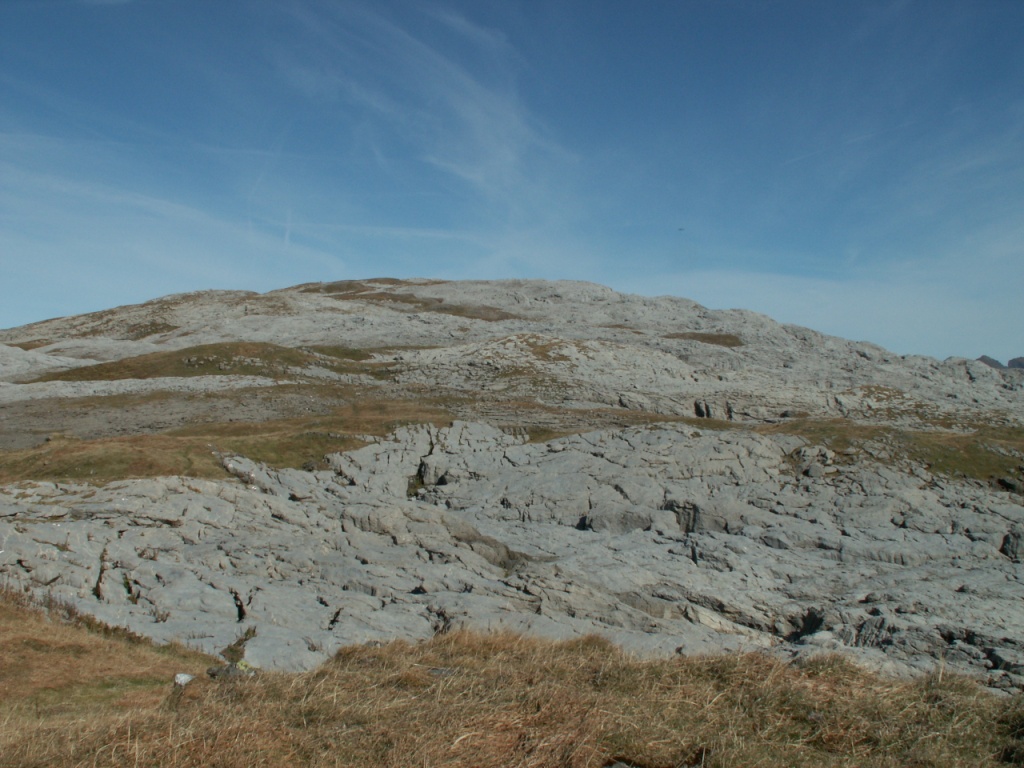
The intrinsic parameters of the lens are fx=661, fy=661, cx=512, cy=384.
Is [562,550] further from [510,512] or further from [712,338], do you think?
[712,338]

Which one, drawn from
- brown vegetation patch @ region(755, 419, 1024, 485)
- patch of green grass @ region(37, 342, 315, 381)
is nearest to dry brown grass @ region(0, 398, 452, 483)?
patch of green grass @ region(37, 342, 315, 381)

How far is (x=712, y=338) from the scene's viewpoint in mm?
113625

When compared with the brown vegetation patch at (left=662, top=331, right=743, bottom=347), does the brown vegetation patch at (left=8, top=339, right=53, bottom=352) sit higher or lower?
lower

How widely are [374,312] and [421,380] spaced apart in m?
55.1

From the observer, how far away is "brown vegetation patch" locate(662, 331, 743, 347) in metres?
110

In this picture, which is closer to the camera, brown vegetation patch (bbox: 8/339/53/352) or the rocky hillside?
the rocky hillside

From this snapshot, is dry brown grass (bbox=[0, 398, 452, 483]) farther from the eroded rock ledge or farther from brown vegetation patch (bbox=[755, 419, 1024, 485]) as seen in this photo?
brown vegetation patch (bbox=[755, 419, 1024, 485])

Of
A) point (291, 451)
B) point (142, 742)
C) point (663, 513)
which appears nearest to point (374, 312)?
point (291, 451)

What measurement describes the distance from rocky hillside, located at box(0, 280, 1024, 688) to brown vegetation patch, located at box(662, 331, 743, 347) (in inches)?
1469

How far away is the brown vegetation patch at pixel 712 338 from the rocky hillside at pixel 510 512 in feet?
122

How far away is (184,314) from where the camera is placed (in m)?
130

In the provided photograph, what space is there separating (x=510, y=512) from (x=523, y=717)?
2655 cm

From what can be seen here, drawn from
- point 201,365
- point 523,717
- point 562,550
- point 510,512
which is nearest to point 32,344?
point 201,365

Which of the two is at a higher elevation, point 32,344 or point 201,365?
point 32,344
